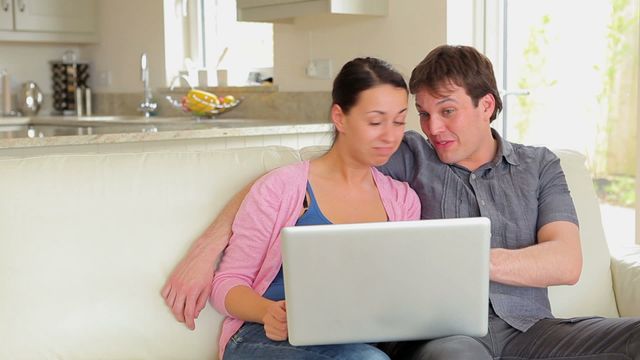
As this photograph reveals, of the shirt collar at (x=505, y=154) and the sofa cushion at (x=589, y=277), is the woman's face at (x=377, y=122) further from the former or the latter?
the sofa cushion at (x=589, y=277)

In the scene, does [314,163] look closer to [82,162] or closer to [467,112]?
[467,112]

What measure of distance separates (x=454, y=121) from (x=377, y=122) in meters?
0.21

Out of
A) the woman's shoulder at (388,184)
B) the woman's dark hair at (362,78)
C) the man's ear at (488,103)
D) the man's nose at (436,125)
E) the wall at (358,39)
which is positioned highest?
the wall at (358,39)

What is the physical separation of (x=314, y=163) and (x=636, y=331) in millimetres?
789

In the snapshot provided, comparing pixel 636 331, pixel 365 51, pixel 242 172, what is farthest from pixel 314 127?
pixel 636 331

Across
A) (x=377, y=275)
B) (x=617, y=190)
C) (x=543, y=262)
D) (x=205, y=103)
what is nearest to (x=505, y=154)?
(x=543, y=262)

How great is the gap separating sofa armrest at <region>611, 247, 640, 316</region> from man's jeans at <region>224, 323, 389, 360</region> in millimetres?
818

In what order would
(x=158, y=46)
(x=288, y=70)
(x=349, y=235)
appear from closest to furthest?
(x=349, y=235)
(x=288, y=70)
(x=158, y=46)

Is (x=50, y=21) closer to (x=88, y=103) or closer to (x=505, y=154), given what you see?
(x=88, y=103)

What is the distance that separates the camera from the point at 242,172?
2.29 metres

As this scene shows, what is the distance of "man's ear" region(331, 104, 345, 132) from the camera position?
2156 mm

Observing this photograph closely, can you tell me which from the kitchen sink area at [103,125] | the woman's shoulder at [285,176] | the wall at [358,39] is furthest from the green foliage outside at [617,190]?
the woman's shoulder at [285,176]

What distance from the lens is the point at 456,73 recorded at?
7.20 ft

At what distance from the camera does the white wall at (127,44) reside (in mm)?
5387
